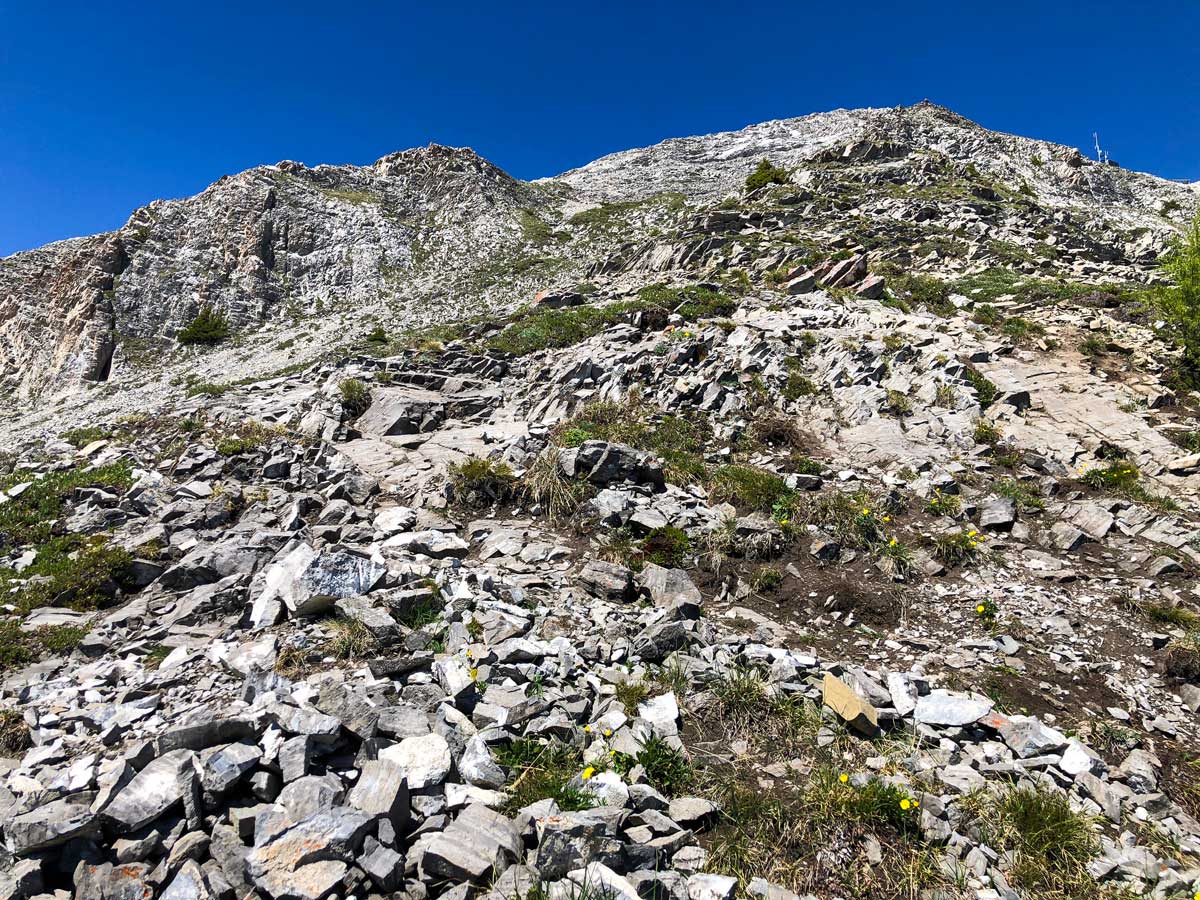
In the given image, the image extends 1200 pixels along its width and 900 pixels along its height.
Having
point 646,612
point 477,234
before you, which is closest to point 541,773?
point 646,612

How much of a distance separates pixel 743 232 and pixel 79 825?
34.4m

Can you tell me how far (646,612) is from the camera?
7.81m

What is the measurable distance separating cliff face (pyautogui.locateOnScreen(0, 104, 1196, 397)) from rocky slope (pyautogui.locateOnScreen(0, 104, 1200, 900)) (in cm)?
889

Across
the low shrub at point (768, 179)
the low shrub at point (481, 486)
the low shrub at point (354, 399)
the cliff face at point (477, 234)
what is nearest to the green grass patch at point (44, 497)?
the low shrub at point (354, 399)

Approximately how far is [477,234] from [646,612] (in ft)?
159

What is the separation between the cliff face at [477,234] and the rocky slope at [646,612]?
8.89 meters

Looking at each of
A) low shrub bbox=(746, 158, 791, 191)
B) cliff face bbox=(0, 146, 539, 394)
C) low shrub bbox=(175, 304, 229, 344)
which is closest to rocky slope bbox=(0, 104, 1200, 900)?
low shrub bbox=(175, 304, 229, 344)

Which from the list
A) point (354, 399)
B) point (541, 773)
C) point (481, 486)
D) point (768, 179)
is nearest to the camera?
point (541, 773)

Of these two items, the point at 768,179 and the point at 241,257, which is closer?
the point at 241,257

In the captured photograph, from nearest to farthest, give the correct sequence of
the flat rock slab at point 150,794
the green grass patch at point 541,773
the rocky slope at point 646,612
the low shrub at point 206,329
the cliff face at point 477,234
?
the flat rock slab at point 150,794 → the rocky slope at point 646,612 → the green grass patch at point 541,773 → the cliff face at point 477,234 → the low shrub at point 206,329

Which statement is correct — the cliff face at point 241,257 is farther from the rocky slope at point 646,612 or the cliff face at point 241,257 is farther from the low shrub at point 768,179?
the low shrub at point 768,179

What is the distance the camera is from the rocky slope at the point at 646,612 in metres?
4.29

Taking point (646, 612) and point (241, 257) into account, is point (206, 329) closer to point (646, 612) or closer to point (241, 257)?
point (241, 257)

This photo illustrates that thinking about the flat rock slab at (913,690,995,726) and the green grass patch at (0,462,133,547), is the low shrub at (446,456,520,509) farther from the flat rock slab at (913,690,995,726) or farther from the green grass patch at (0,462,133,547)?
the green grass patch at (0,462,133,547)
